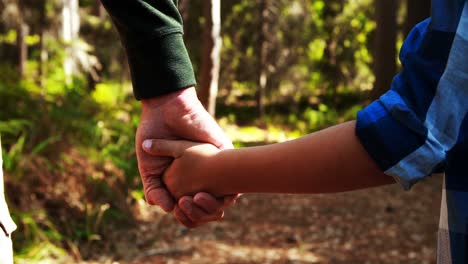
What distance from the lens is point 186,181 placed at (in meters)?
1.77

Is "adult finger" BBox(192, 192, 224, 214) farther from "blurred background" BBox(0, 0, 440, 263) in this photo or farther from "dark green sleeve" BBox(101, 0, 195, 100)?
"blurred background" BBox(0, 0, 440, 263)

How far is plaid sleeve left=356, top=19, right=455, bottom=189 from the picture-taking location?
103 centimetres

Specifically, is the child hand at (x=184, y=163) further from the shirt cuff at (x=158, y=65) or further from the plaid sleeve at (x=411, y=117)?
the plaid sleeve at (x=411, y=117)

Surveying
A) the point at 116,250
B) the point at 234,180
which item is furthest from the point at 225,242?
the point at 234,180

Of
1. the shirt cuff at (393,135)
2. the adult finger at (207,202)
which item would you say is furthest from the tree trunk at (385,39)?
the shirt cuff at (393,135)

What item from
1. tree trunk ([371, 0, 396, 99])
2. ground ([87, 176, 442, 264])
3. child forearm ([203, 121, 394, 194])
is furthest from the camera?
tree trunk ([371, 0, 396, 99])

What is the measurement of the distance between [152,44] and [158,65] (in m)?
0.07

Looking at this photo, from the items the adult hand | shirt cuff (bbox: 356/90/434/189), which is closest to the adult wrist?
the adult hand

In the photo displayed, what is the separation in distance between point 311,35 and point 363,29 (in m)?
2.04

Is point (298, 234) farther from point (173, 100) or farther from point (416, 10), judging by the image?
point (416, 10)

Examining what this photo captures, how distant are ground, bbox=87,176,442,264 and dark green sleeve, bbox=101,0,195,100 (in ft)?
11.4

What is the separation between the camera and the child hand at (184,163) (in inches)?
65.8

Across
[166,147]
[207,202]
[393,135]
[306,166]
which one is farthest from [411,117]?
[166,147]

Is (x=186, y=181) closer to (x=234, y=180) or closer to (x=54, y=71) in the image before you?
(x=234, y=180)
